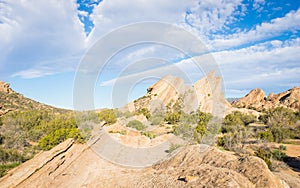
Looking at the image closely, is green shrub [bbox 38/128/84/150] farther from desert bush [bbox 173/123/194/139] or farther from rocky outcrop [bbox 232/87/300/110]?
rocky outcrop [bbox 232/87/300/110]

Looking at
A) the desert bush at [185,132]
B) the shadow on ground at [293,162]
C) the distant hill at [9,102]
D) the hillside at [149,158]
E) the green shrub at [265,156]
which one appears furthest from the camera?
the distant hill at [9,102]

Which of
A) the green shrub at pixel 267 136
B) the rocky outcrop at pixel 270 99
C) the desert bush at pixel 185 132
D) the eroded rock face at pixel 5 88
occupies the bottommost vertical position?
the green shrub at pixel 267 136

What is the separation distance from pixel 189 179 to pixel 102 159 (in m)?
7.40

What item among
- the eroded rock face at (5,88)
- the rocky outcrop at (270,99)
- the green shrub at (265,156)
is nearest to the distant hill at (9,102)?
the eroded rock face at (5,88)

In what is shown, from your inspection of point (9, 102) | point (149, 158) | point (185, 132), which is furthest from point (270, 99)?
point (9, 102)

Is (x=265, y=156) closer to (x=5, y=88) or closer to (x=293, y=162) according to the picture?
(x=293, y=162)

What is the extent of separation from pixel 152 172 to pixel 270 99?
76.0 metres

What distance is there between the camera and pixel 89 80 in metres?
11.8

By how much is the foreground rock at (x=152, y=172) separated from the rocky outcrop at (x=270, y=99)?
59.9 meters

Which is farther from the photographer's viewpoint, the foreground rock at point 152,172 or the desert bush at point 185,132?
the desert bush at point 185,132

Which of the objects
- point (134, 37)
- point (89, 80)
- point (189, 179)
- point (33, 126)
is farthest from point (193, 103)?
point (189, 179)

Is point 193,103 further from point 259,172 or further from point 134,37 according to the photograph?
point 259,172

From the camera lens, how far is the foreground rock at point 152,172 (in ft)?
22.4

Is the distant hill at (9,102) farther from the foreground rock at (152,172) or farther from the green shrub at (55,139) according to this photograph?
the foreground rock at (152,172)
